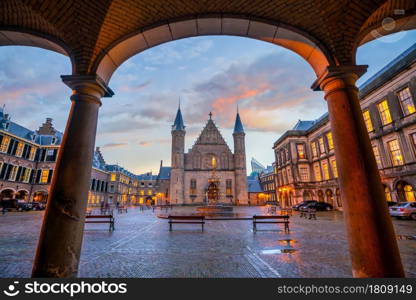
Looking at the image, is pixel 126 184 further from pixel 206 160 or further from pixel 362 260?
pixel 362 260

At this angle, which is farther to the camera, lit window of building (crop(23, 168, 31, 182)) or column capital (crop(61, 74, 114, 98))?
lit window of building (crop(23, 168, 31, 182))

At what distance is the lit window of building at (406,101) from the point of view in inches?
649

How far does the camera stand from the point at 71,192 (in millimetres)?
3402

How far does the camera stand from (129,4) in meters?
4.15

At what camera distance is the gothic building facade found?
41094 millimetres

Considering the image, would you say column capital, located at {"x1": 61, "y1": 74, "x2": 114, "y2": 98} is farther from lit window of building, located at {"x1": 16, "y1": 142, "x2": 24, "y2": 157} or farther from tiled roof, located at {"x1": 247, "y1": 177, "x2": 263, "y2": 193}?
tiled roof, located at {"x1": 247, "y1": 177, "x2": 263, "y2": 193}

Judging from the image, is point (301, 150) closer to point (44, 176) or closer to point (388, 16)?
point (388, 16)

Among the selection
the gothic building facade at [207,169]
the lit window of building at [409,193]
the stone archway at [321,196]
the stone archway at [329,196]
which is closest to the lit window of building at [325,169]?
the stone archway at [329,196]

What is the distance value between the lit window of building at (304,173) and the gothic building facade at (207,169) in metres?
13.0

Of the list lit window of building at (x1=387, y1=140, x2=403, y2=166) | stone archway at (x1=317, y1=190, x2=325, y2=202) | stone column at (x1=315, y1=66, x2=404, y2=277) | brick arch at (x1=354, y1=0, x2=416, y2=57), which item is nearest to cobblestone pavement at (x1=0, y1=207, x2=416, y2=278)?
stone column at (x1=315, y1=66, x2=404, y2=277)

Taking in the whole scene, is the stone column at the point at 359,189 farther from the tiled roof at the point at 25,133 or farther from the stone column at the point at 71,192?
the tiled roof at the point at 25,133

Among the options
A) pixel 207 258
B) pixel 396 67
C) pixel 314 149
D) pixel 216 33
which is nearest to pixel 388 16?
pixel 216 33

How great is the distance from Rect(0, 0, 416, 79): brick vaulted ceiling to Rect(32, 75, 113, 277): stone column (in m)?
0.70

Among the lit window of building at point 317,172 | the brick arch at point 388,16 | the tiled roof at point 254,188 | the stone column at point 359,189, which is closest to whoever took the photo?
the stone column at point 359,189
